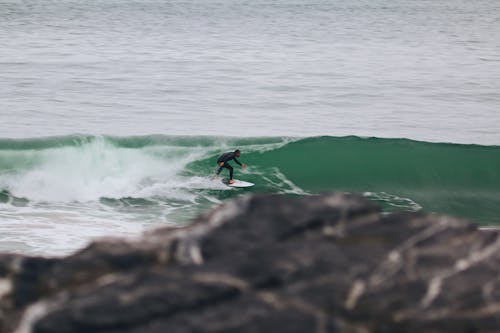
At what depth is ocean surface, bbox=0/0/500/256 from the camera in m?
21.5

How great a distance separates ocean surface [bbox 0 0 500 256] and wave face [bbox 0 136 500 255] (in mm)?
61

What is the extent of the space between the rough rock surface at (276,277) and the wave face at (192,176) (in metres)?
11.1

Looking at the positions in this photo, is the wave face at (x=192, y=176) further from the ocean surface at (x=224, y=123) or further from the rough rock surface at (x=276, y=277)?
the rough rock surface at (x=276, y=277)

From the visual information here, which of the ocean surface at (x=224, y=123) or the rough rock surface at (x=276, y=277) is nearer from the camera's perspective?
the rough rock surface at (x=276, y=277)

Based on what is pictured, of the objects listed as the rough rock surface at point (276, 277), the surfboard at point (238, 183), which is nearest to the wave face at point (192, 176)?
the surfboard at point (238, 183)

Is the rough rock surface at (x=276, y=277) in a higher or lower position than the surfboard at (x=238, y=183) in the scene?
higher

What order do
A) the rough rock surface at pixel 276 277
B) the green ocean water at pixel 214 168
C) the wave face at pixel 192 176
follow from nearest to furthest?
the rough rock surface at pixel 276 277
the wave face at pixel 192 176
the green ocean water at pixel 214 168

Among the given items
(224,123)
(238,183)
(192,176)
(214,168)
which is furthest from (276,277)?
(224,123)

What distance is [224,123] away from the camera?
29.8m

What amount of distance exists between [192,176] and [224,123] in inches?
262

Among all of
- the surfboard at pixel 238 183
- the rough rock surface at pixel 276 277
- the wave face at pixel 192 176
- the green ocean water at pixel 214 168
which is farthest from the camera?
the surfboard at pixel 238 183

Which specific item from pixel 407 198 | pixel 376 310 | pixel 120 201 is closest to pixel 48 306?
pixel 376 310

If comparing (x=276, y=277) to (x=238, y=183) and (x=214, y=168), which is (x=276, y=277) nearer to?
(x=238, y=183)

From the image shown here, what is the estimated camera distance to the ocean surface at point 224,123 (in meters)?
21.5
